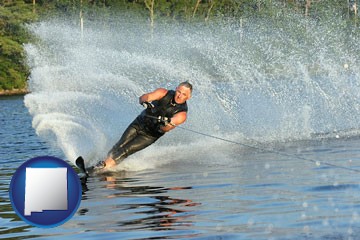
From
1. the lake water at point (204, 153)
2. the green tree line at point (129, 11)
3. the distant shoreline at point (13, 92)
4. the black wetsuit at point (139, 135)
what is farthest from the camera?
the distant shoreline at point (13, 92)

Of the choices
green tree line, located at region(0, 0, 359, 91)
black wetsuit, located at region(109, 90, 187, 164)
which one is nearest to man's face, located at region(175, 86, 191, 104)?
black wetsuit, located at region(109, 90, 187, 164)

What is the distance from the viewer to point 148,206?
9.17 m

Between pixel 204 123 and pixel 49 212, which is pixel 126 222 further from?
pixel 204 123

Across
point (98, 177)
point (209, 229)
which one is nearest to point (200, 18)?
point (98, 177)

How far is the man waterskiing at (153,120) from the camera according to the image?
40.7ft

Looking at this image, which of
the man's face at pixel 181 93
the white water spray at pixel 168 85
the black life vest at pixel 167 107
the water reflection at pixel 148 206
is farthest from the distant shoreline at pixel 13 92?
the water reflection at pixel 148 206

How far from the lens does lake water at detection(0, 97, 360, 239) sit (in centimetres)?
764

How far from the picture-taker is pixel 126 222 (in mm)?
8258

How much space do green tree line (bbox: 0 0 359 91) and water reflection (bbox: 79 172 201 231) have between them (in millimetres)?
43665

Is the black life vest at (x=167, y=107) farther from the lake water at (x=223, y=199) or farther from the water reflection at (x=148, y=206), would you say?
the water reflection at (x=148, y=206)

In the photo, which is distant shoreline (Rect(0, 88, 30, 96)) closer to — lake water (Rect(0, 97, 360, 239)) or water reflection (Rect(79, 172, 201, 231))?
lake water (Rect(0, 97, 360, 239))

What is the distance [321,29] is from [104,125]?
37.4 m

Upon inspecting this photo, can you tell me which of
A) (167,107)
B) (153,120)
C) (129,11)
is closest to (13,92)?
(129,11)

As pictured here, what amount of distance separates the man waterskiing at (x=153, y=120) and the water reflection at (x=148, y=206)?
104 centimetres
